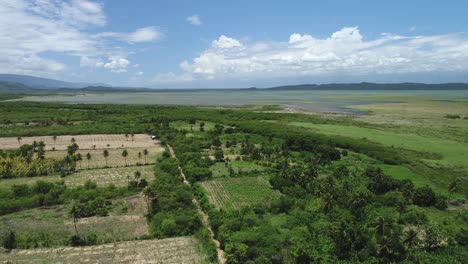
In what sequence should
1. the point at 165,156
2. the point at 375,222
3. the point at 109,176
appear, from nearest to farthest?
the point at 375,222
the point at 109,176
the point at 165,156

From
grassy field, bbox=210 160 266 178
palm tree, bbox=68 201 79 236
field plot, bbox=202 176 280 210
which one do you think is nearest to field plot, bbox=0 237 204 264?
palm tree, bbox=68 201 79 236

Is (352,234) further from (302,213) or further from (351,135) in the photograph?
(351,135)

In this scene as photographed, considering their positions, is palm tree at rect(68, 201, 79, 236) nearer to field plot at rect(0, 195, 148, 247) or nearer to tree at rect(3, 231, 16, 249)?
field plot at rect(0, 195, 148, 247)

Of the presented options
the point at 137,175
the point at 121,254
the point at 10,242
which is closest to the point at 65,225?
the point at 10,242

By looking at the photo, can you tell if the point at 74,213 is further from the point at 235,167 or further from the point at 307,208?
the point at 235,167

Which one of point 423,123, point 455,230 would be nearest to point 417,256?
point 455,230
